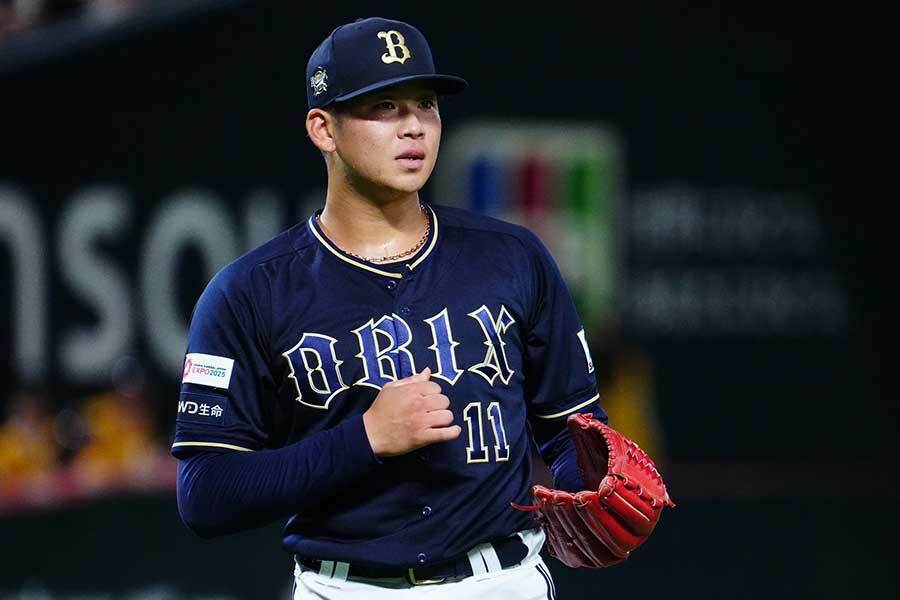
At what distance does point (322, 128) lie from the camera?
2836 mm

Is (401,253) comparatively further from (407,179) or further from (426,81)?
(426,81)

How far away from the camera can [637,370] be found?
6906mm

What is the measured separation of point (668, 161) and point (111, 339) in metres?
2.62

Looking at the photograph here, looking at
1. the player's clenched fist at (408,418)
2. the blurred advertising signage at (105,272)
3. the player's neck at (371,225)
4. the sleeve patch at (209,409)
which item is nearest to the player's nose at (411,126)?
the player's neck at (371,225)

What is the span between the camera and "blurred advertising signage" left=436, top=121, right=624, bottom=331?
265 inches

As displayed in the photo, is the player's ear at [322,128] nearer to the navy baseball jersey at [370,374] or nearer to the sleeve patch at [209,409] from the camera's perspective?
the navy baseball jersey at [370,374]

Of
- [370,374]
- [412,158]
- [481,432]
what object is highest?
[412,158]

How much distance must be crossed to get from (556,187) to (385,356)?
414 centimetres

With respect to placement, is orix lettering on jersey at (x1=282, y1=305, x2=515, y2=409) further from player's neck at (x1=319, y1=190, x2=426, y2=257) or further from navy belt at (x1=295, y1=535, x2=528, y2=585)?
navy belt at (x1=295, y1=535, x2=528, y2=585)

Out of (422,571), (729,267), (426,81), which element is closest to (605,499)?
(422,571)

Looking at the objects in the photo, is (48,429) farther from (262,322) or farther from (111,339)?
(262,322)

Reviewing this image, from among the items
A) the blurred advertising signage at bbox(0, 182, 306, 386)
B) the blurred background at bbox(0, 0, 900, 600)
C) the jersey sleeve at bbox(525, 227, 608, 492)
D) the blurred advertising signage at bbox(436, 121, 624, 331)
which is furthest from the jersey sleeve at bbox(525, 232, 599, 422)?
the blurred advertising signage at bbox(436, 121, 624, 331)

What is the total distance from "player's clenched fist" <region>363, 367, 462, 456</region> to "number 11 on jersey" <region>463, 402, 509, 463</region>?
0.14 metres

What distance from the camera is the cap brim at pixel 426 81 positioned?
105 inches
